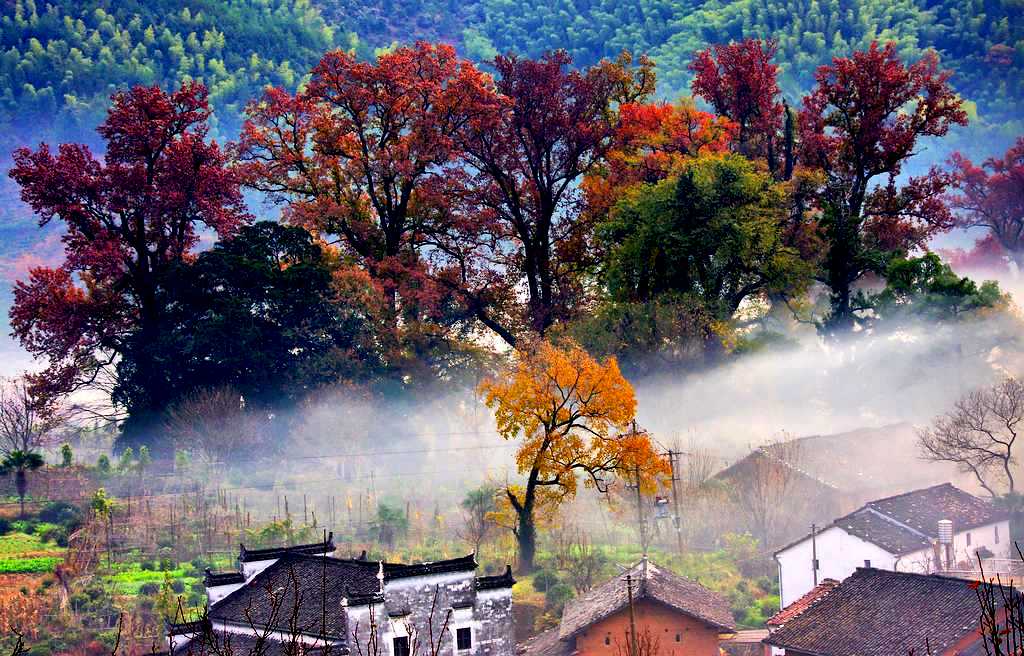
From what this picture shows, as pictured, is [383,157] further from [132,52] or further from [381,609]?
[132,52]

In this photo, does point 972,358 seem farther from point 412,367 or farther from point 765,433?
point 412,367

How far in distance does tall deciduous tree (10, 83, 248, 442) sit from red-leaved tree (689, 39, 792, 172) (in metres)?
15.1

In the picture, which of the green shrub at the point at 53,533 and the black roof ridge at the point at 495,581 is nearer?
the black roof ridge at the point at 495,581

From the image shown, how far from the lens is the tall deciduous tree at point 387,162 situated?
5269cm

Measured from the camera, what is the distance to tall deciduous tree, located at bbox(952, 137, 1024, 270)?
7788 centimetres

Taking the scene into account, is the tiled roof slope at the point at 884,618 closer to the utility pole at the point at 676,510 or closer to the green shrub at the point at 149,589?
the utility pole at the point at 676,510

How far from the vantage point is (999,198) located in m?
78.6

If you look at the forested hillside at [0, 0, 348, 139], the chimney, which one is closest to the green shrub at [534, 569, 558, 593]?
the chimney

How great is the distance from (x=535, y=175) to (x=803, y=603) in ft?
60.1

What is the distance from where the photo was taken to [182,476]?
47125mm

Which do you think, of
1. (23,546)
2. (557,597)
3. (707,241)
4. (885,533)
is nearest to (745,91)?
(707,241)

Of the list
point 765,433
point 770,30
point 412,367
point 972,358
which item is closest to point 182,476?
point 412,367

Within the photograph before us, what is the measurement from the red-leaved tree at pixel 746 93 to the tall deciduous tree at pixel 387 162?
750 centimetres

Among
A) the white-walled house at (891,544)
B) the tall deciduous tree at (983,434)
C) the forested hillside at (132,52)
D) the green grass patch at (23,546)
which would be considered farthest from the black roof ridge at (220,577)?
the forested hillside at (132,52)
